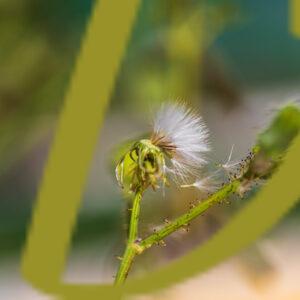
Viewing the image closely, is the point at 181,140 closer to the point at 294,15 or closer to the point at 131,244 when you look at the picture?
the point at 131,244

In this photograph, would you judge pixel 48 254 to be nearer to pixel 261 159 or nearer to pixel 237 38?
pixel 261 159

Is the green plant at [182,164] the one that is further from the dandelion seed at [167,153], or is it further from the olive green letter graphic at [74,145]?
the olive green letter graphic at [74,145]

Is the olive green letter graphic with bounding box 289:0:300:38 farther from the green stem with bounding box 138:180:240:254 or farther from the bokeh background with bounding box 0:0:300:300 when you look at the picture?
the green stem with bounding box 138:180:240:254

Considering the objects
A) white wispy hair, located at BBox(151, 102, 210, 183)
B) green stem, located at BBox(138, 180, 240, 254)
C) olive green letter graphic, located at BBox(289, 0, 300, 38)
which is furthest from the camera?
olive green letter graphic, located at BBox(289, 0, 300, 38)

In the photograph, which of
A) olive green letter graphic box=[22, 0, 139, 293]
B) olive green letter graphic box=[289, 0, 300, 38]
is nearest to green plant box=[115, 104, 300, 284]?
olive green letter graphic box=[22, 0, 139, 293]

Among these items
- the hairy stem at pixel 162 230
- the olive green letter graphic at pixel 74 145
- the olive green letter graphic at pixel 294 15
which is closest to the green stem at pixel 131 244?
the hairy stem at pixel 162 230

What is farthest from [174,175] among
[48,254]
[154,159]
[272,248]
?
[272,248]

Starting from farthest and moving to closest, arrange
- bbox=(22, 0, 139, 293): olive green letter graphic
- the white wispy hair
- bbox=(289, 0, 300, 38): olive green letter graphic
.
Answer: bbox=(289, 0, 300, 38): olive green letter graphic
bbox=(22, 0, 139, 293): olive green letter graphic
the white wispy hair
